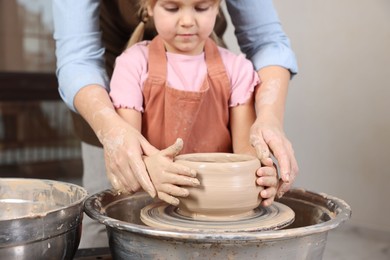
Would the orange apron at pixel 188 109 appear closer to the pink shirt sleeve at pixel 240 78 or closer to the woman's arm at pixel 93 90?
the pink shirt sleeve at pixel 240 78

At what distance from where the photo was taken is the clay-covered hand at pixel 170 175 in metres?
0.99

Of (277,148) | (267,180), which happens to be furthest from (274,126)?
(267,180)

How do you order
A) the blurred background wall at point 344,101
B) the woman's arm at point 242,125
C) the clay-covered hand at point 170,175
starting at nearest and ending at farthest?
the clay-covered hand at point 170,175, the woman's arm at point 242,125, the blurred background wall at point 344,101

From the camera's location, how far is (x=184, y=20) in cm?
127

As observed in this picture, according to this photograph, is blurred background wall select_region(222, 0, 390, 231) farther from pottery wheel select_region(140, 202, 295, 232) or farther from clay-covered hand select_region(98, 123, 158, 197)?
clay-covered hand select_region(98, 123, 158, 197)

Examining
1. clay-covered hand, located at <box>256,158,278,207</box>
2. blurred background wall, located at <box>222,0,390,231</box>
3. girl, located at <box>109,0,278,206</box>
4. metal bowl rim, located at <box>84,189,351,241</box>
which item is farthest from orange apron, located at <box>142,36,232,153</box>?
blurred background wall, located at <box>222,0,390,231</box>

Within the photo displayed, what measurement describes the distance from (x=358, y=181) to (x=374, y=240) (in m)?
0.32

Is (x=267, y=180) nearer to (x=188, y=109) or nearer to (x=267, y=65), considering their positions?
(x=188, y=109)

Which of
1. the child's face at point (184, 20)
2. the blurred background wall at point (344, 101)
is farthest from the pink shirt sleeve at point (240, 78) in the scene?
the blurred background wall at point (344, 101)

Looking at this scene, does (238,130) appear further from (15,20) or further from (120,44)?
(15,20)

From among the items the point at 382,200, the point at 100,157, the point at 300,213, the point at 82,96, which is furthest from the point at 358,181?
the point at 82,96

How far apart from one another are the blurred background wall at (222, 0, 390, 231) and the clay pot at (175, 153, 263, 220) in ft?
6.66

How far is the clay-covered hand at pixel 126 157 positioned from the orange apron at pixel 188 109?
0.21m

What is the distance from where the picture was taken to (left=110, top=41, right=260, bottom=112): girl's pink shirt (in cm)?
132
